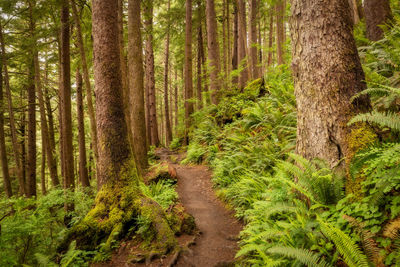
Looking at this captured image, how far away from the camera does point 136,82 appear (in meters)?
8.72

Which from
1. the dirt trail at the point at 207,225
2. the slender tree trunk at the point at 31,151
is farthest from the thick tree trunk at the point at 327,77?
the slender tree trunk at the point at 31,151

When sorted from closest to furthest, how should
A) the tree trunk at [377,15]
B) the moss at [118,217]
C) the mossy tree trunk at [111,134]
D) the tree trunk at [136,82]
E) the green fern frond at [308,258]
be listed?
the green fern frond at [308,258], the moss at [118,217], the mossy tree trunk at [111,134], the tree trunk at [377,15], the tree trunk at [136,82]

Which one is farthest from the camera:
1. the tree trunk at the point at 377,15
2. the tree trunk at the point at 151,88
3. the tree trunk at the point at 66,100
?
the tree trunk at the point at 151,88

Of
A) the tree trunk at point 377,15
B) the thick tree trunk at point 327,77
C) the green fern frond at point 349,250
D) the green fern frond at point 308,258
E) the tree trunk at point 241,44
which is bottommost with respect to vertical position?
the green fern frond at point 308,258

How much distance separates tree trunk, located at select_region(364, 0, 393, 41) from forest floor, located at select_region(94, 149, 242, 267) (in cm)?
707

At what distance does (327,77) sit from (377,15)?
5.72 m

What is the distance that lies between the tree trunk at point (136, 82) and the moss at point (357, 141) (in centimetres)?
697

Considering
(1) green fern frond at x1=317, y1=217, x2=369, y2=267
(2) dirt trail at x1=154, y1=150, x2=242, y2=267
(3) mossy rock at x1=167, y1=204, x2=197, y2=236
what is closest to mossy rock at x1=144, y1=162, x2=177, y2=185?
(2) dirt trail at x1=154, y1=150, x2=242, y2=267

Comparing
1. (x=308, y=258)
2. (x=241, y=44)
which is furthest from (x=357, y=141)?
(x=241, y=44)

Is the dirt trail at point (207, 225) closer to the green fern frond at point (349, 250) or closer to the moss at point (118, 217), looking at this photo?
the moss at point (118, 217)

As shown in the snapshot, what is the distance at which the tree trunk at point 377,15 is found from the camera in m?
6.57

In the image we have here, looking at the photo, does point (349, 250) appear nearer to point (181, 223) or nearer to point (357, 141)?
point (357, 141)

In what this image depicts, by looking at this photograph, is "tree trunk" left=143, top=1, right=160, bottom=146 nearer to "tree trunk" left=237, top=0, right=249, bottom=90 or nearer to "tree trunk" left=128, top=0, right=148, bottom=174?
"tree trunk" left=237, top=0, right=249, bottom=90

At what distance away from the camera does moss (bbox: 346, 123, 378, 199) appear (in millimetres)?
2659
